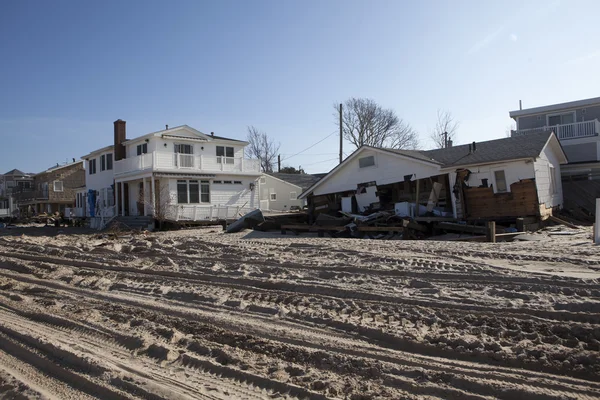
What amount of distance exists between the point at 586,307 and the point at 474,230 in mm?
10553

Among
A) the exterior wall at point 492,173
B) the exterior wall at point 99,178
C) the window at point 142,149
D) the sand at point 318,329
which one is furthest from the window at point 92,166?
the exterior wall at point 492,173

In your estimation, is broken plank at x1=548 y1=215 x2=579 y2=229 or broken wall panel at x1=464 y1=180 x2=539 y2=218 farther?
broken wall panel at x1=464 y1=180 x2=539 y2=218

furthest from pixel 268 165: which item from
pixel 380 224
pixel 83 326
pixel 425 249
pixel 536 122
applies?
pixel 83 326

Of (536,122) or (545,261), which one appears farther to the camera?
(536,122)

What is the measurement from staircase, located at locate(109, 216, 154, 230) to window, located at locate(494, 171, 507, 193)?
61.3 feet

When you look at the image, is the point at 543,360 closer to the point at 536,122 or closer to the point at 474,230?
the point at 474,230

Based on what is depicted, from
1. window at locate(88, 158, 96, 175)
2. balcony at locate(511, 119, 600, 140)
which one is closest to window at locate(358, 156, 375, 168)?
balcony at locate(511, 119, 600, 140)

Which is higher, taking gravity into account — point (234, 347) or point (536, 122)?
point (536, 122)

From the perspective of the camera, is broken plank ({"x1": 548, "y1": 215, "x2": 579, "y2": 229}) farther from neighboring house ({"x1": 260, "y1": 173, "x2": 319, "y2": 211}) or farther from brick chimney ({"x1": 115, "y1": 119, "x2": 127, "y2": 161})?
brick chimney ({"x1": 115, "y1": 119, "x2": 127, "y2": 161})

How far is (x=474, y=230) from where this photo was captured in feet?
51.8

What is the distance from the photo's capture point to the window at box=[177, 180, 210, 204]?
29.7 metres

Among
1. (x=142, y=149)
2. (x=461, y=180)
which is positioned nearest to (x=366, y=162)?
(x=461, y=180)

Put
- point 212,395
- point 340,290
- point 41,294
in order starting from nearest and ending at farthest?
point 212,395, point 340,290, point 41,294

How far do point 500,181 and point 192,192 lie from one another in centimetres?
1972
